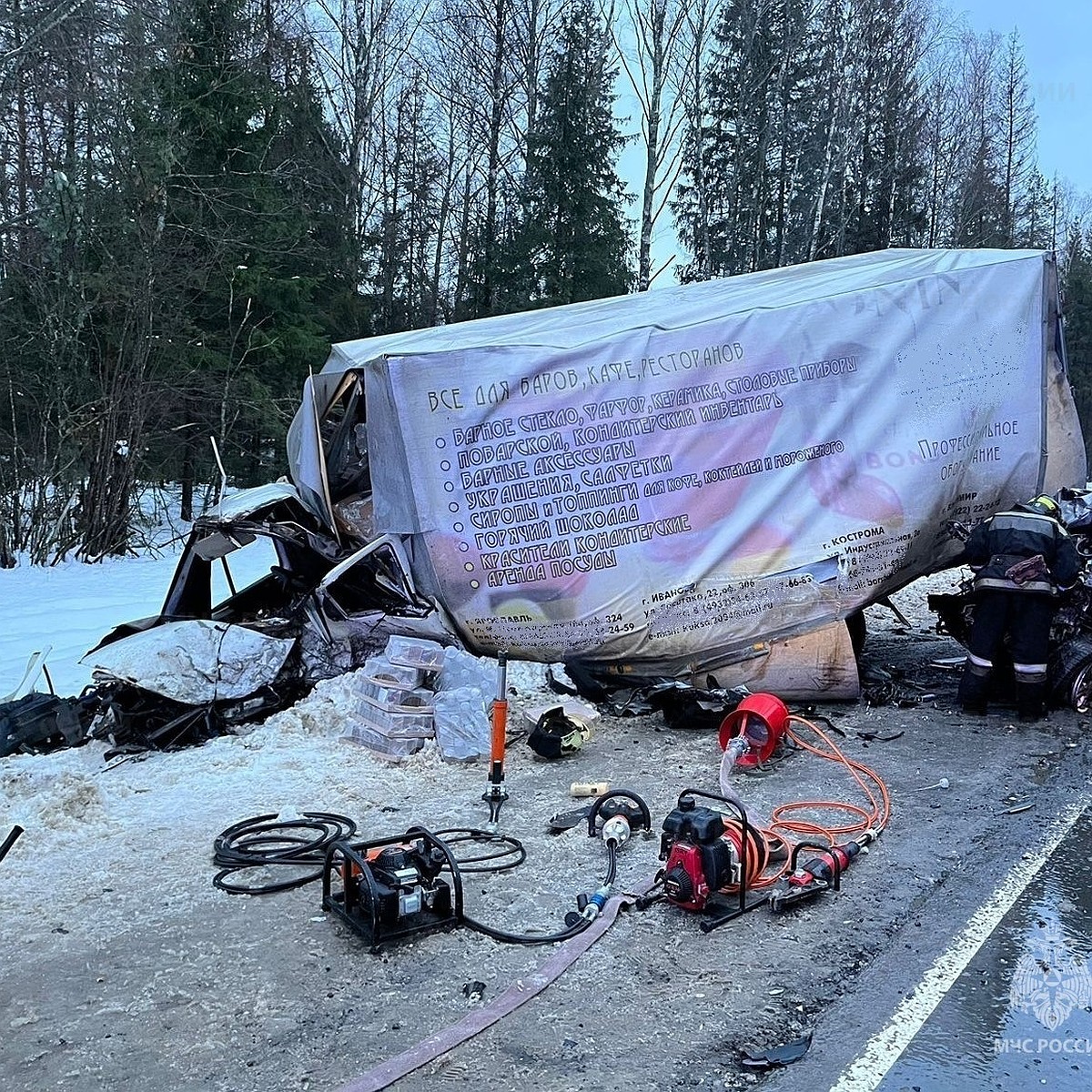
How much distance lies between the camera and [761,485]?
280 inches

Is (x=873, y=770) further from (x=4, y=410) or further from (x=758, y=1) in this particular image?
(x=758, y=1)

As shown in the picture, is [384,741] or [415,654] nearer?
[384,741]

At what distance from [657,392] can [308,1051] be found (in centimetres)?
510

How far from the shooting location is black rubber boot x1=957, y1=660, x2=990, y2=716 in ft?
22.0

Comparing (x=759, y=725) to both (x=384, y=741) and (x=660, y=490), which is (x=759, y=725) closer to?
(x=660, y=490)

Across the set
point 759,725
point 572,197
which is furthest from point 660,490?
point 572,197

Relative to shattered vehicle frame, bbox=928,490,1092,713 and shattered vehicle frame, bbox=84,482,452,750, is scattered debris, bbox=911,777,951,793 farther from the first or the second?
shattered vehicle frame, bbox=84,482,452,750

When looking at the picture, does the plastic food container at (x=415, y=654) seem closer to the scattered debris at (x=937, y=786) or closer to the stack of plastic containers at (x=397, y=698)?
the stack of plastic containers at (x=397, y=698)

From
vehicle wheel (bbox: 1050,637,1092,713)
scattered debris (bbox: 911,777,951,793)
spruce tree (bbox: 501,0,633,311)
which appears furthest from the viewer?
spruce tree (bbox: 501,0,633,311)

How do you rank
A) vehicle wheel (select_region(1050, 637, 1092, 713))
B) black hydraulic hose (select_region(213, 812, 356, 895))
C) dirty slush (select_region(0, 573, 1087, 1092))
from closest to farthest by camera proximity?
dirty slush (select_region(0, 573, 1087, 1092)), black hydraulic hose (select_region(213, 812, 356, 895)), vehicle wheel (select_region(1050, 637, 1092, 713))

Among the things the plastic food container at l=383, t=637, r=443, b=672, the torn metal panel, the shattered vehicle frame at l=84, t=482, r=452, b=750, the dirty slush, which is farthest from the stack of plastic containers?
the torn metal panel

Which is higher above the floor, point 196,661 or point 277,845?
point 196,661

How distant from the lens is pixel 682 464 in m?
7.05

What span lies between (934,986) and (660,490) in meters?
4.19
